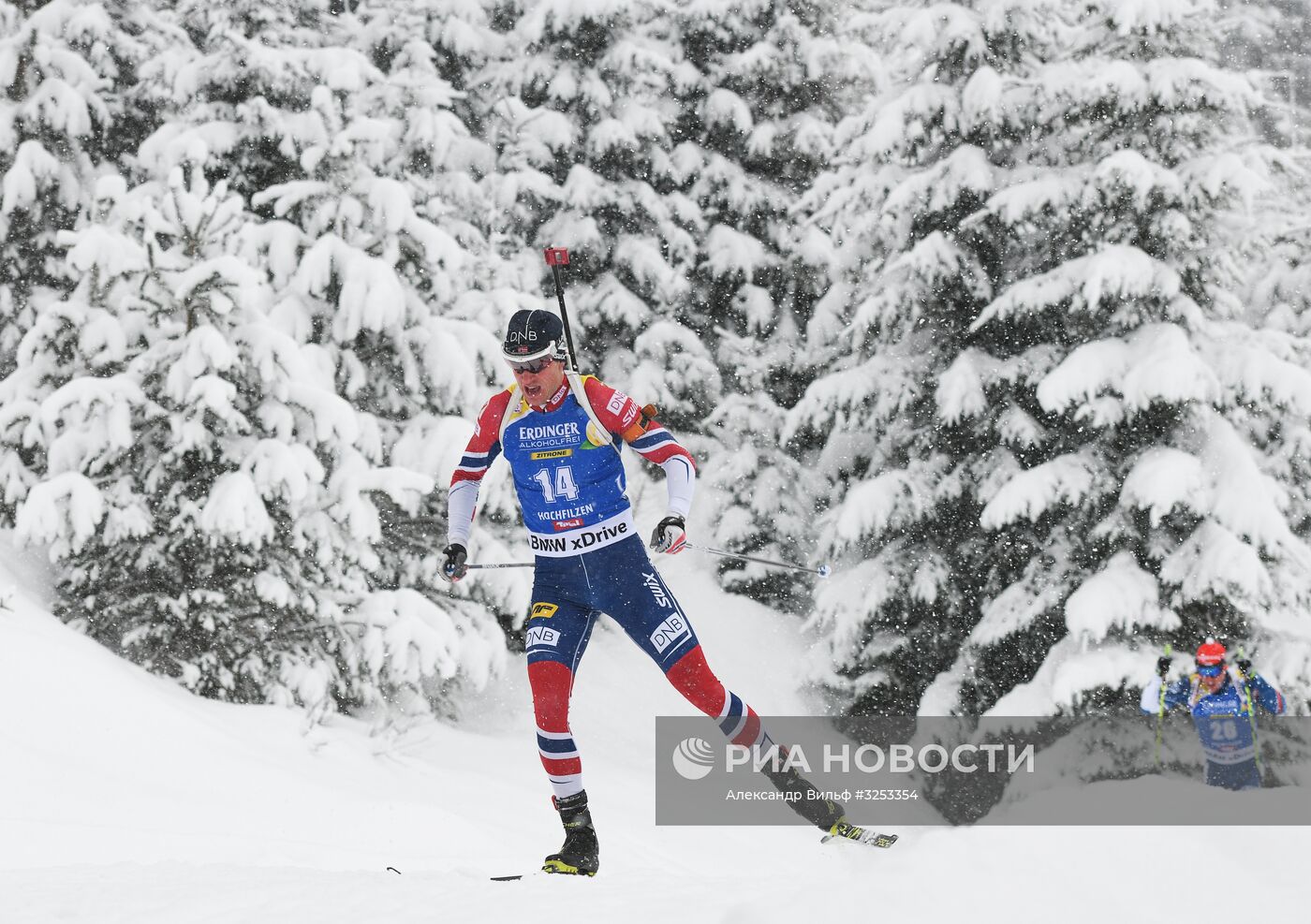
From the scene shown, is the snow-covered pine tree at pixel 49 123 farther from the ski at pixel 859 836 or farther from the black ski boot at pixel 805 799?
the ski at pixel 859 836

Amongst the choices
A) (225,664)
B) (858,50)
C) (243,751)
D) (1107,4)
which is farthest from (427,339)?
(858,50)

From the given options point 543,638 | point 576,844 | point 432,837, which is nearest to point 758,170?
point 432,837

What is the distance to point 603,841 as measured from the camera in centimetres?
988

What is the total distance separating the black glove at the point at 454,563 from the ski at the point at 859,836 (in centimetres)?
205

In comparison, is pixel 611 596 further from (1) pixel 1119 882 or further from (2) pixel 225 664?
(2) pixel 225 664

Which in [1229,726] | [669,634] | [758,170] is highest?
[669,634]

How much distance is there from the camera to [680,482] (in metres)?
5.74

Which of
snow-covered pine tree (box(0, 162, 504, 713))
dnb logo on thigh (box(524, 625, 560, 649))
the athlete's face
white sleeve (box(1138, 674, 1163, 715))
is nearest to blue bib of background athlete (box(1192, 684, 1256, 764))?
white sleeve (box(1138, 674, 1163, 715))

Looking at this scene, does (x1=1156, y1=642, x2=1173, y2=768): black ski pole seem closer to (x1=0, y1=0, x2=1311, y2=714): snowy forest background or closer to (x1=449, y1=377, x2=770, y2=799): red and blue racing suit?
(x1=0, y1=0, x2=1311, y2=714): snowy forest background

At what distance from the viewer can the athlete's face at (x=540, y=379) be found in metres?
5.62

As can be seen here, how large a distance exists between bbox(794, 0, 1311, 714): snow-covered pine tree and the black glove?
7913mm

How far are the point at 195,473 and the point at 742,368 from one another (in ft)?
29.4

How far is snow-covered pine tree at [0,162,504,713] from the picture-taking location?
10727 millimetres

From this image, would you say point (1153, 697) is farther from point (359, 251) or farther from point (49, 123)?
point (49, 123)
